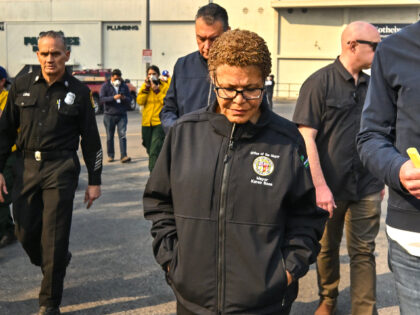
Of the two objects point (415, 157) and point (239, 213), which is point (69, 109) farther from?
point (415, 157)

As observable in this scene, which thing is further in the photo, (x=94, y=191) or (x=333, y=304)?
(x=94, y=191)

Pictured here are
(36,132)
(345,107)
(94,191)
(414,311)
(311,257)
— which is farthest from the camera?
(94,191)

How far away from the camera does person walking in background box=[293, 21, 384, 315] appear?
399cm

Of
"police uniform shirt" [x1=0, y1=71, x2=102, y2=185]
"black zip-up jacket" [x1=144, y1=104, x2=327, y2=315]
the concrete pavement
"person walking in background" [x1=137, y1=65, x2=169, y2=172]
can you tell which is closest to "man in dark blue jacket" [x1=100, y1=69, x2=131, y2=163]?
"person walking in background" [x1=137, y1=65, x2=169, y2=172]

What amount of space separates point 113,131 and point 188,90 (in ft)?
28.3

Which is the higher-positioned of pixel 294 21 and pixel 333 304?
pixel 294 21

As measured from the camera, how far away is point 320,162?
13.4 ft

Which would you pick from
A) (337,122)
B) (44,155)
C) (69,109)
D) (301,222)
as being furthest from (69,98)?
(301,222)

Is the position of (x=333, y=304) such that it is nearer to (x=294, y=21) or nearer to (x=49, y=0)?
(x=294, y=21)

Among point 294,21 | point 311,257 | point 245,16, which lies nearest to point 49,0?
point 245,16

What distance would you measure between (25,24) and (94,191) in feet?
153

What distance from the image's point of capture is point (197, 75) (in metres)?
4.05

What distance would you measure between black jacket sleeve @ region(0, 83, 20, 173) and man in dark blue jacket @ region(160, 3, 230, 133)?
122cm

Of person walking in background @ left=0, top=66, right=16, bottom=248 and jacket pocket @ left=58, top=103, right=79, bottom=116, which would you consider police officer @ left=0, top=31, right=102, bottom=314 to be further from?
person walking in background @ left=0, top=66, right=16, bottom=248
